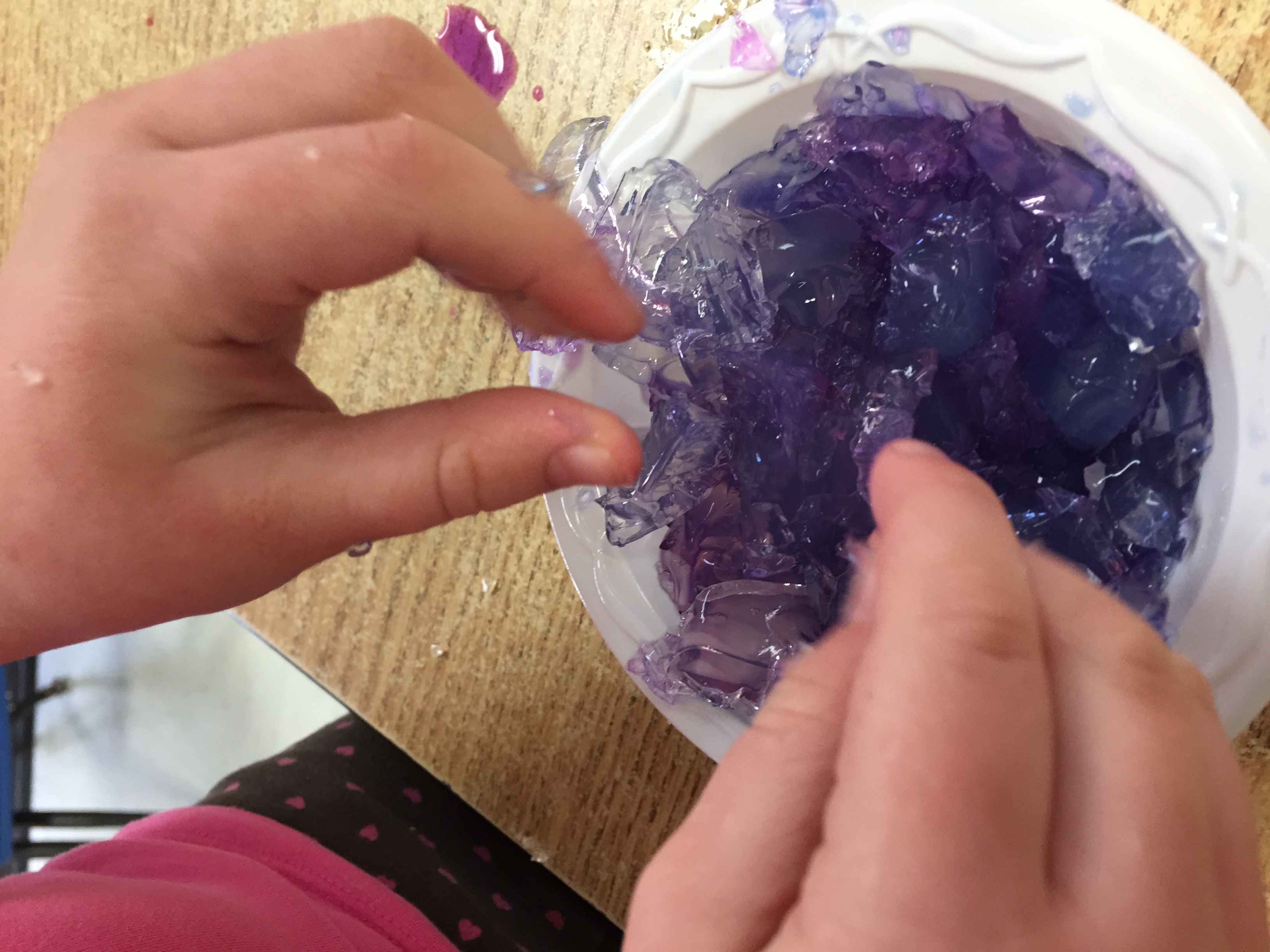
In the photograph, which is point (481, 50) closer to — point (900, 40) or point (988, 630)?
point (900, 40)

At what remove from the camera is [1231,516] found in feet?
1.20

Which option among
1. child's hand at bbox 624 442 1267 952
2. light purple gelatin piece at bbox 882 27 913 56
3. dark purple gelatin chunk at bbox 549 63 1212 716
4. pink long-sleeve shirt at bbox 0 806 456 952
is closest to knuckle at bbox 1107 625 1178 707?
child's hand at bbox 624 442 1267 952

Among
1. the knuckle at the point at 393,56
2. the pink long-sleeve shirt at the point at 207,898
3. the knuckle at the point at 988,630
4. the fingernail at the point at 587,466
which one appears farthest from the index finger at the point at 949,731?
the pink long-sleeve shirt at the point at 207,898

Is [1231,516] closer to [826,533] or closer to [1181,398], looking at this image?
[1181,398]

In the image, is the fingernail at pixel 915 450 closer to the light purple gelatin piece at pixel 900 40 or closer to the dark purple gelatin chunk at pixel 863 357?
the dark purple gelatin chunk at pixel 863 357

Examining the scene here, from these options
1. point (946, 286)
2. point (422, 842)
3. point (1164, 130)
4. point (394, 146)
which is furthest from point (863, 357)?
point (422, 842)

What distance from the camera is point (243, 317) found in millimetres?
323

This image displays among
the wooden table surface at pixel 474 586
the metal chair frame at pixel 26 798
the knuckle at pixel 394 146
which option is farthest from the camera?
the metal chair frame at pixel 26 798

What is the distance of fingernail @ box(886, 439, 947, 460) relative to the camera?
0.88 ft

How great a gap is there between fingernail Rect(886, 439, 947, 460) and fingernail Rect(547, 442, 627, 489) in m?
0.11

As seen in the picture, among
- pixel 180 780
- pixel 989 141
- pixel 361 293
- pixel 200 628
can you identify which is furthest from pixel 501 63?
pixel 180 780

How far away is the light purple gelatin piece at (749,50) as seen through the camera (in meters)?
0.40

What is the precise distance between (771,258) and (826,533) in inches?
5.9

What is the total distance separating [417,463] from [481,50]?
0.37 m
